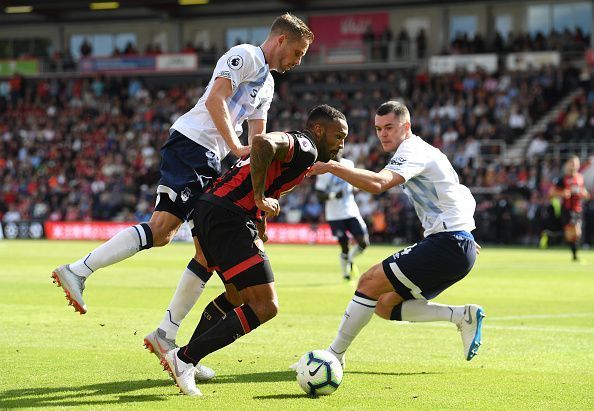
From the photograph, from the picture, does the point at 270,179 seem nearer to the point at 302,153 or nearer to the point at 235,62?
the point at 302,153

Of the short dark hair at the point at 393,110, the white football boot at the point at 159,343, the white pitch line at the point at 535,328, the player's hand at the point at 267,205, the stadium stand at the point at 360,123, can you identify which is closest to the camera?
the player's hand at the point at 267,205

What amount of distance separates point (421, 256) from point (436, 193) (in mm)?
563

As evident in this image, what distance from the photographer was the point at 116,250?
7.58m

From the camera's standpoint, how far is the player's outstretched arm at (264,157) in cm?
642

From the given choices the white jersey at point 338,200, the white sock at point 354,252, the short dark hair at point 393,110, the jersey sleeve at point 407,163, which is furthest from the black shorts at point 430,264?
the white jersey at point 338,200

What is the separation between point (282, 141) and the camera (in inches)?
257

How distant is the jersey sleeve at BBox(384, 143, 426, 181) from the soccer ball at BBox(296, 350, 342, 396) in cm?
163

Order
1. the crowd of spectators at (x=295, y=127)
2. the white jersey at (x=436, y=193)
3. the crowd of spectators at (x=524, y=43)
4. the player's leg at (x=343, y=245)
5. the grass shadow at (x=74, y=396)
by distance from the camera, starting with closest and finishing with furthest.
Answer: the grass shadow at (x=74, y=396) < the white jersey at (x=436, y=193) < the player's leg at (x=343, y=245) < the crowd of spectators at (x=295, y=127) < the crowd of spectators at (x=524, y=43)

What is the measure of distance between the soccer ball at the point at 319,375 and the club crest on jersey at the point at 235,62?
2.30 meters

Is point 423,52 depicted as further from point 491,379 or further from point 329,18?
point 491,379

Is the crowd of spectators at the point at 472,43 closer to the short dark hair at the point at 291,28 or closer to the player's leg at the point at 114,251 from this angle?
the short dark hair at the point at 291,28

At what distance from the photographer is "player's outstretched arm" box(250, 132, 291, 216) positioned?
6.42m

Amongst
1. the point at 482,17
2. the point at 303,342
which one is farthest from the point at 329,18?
the point at 303,342

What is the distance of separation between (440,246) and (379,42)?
3910cm
